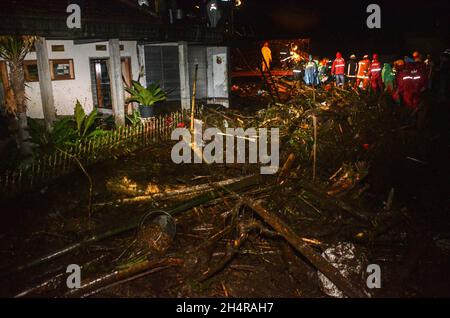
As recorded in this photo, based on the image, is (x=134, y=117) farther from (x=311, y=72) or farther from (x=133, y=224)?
(x=311, y=72)

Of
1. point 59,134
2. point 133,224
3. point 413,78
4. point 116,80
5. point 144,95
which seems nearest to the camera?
point 133,224

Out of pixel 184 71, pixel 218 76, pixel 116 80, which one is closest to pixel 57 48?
pixel 116 80

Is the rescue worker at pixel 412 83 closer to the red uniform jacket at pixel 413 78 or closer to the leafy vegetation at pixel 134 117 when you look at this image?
the red uniform jacket at pixel 413 78

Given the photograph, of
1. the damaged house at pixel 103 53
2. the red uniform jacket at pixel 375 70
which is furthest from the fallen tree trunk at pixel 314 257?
the red uniform jacket at pixel 375 70

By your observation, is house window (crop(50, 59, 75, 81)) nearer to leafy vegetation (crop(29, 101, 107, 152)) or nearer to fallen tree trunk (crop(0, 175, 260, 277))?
leafy vegetation (crop(29, 101, 107, 152))

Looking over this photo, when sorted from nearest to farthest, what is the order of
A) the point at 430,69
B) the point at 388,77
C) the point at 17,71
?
the point at 17,71 → the point at 388,77 → the point at 430,69

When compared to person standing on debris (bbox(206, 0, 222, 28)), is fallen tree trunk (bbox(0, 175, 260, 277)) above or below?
below

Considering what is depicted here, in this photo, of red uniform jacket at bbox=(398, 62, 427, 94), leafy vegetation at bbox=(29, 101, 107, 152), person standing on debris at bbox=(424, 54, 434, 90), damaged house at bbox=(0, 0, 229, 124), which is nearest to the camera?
leafy vegetation at bbox=(29, 101, 107, 152)

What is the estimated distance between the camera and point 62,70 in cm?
1273

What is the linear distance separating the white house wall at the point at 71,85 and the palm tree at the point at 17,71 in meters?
3.41

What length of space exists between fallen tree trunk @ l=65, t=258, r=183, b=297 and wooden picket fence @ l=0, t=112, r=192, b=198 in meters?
2.42

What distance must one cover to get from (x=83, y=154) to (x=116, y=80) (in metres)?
3.71

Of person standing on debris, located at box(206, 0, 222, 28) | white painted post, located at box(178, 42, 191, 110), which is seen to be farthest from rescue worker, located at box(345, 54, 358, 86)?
white painted post, located at box(178, 42, 191, 110)

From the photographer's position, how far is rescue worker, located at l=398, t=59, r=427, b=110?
11898mm
